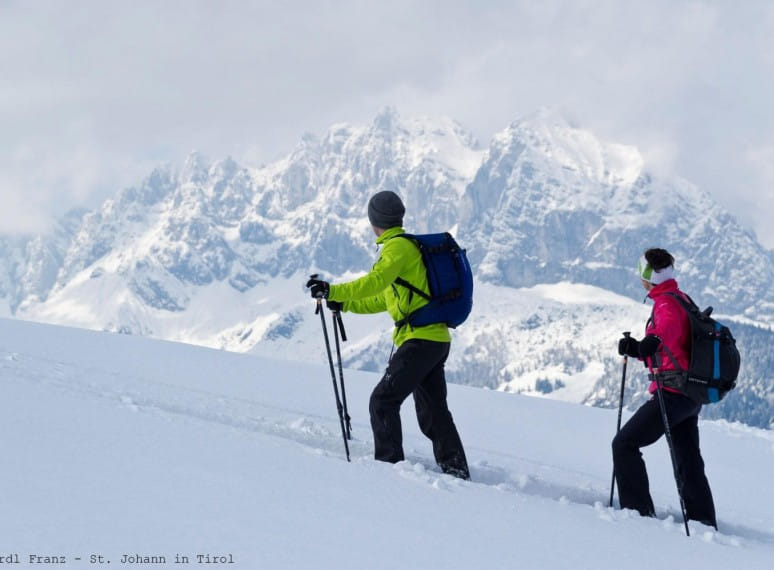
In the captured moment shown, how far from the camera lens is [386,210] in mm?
7281

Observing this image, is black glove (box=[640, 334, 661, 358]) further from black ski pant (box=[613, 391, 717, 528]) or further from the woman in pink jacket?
black ski pant (box=[613, 391, 717, 528])

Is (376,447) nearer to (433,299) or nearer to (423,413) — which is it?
(423,413)

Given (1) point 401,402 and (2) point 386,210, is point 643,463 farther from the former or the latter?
(2) point 386,210

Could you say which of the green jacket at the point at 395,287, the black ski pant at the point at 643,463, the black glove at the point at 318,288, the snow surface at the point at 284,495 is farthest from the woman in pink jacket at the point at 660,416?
the black glove at the point at 318,288

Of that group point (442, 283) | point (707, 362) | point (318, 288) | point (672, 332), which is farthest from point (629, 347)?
point (318, 288)

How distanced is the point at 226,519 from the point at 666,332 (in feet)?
14.5

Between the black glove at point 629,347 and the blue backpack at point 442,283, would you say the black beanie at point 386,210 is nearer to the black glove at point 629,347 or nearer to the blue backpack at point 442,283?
the blue backpack at point 442,283

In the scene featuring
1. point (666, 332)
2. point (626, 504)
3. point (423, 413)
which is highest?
point (666, 332)

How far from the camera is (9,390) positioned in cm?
693

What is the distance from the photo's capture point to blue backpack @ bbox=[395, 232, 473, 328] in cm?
711

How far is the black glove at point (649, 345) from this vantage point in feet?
22.4

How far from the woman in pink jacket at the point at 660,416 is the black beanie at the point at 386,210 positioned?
2381mm

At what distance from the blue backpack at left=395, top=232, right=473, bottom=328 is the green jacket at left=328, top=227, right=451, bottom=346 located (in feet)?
0.17

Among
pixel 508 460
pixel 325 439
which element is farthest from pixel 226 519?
pixel 508 460
